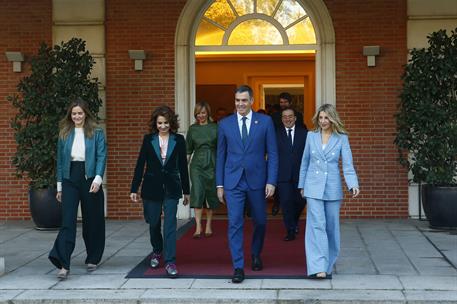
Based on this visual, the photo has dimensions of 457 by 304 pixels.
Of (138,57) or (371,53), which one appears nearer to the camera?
(371,53)

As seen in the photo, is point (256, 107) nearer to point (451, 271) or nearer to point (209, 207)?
point (209, 207)

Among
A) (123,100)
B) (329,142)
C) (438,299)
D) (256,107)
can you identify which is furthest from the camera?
(256,107)

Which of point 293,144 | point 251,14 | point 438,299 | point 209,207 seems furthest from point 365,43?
point 438,299

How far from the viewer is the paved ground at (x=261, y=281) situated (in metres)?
6.89

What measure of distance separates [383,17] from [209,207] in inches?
170

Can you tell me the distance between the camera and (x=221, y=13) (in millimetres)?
12875

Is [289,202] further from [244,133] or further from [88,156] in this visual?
[88,156]

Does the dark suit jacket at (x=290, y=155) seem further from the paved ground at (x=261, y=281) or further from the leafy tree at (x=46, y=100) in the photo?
the leafy tree at (x=46, y=100)

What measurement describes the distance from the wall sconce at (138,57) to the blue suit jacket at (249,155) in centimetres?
495

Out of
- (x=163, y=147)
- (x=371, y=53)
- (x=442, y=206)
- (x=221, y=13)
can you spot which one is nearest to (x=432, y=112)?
(x=442, y=206)

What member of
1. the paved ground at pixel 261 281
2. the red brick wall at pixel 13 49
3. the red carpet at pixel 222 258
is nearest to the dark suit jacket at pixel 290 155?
the red carpet at pixel 222 258

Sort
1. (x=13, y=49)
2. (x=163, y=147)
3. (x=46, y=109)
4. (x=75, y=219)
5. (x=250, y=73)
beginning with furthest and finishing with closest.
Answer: (x=250, y=73), (x=13, y=49), (x=46, y=109), (x=163, y=147), (x=75, y=219)

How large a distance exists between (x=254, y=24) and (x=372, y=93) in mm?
2280

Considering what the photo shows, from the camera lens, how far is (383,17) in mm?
12312
